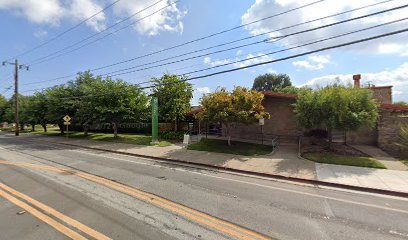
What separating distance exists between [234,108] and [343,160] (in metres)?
6.49

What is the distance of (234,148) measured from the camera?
15.5 m

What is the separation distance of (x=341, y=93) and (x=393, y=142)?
16.4ft

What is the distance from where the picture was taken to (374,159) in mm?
11594

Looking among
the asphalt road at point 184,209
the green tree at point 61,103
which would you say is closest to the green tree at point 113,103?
the green tree at point 61,103

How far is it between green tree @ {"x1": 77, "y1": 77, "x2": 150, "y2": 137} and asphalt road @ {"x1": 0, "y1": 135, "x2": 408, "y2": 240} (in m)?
12.8

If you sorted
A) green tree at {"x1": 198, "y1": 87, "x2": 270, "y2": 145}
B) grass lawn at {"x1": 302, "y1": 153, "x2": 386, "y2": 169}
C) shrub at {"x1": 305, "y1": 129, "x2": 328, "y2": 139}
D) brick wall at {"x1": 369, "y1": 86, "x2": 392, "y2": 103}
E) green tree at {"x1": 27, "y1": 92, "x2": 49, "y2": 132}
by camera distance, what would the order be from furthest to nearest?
green tree at {"x1": 27, "y1": 92, "x2": 49, "y2": 132}, brick wall at {"x1": 369, "y1": 86, "x2": 392, "y2": 103}, shrub at {"x1": 305, "y1": 129, "x2": 328, "y2": 139}, green tree at {"x1": 198, "y1": 87, "x2": 270, "y2": 145}, grass lawn at {"x1": 302, "y1": 153, "x2": 386, "y2": 169}

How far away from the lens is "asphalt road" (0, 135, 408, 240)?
A: 4.56m

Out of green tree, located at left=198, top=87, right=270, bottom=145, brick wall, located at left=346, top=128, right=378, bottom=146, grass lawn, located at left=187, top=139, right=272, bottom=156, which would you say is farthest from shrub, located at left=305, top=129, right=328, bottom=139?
green tree, located at left=198, top=87, right=270, bottom=145

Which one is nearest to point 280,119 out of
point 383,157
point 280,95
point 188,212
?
point 280,95

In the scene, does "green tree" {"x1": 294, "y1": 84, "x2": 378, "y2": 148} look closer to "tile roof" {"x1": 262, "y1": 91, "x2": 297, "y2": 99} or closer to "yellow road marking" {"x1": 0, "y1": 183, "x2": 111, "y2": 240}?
"tile roof" {"x1": 262, "y1": 91, "x2": 297, "y2": 99}

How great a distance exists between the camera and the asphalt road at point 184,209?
456cm

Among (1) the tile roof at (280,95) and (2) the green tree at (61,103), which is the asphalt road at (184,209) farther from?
(2) the green tree at (61,103)

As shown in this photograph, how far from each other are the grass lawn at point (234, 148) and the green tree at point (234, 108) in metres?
Answer: 1.85

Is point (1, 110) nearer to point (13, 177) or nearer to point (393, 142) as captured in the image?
point (13, 177)
